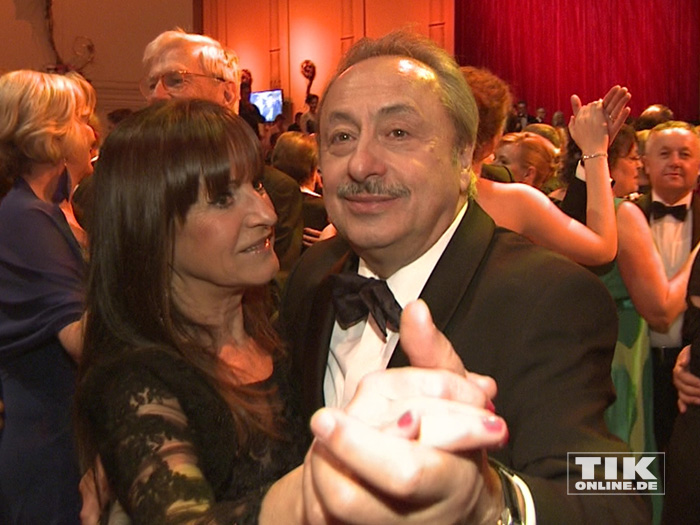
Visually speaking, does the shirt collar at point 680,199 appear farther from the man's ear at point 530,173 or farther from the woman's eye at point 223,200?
the woman's eye at point 223,200

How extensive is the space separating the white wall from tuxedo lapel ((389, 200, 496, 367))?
26.1ft

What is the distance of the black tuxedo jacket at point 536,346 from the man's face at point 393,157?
90 millimetres

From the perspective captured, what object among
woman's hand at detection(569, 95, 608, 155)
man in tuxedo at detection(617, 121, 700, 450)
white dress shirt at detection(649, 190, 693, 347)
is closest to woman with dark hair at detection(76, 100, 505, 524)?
woman's hand at detection(569, 95, 608, 155)

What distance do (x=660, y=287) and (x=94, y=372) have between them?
2.16 metres

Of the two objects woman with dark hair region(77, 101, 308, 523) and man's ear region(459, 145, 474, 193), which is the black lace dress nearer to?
woman with dark hair region(77, 101, 308, 523)

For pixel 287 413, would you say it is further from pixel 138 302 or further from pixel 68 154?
pixel 68 154

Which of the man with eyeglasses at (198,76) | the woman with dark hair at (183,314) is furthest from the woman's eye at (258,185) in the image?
the man with eyeglasses at (198,76)

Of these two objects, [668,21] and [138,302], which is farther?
[668,21]

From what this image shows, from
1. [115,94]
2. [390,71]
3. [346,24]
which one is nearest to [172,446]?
[390,71]

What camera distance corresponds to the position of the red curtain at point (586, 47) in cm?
1030

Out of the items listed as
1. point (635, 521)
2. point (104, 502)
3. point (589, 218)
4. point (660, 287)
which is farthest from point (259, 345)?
point (660, 287)

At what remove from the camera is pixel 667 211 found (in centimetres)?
342

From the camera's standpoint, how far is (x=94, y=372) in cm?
133

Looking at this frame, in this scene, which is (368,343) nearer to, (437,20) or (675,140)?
(675,140)
